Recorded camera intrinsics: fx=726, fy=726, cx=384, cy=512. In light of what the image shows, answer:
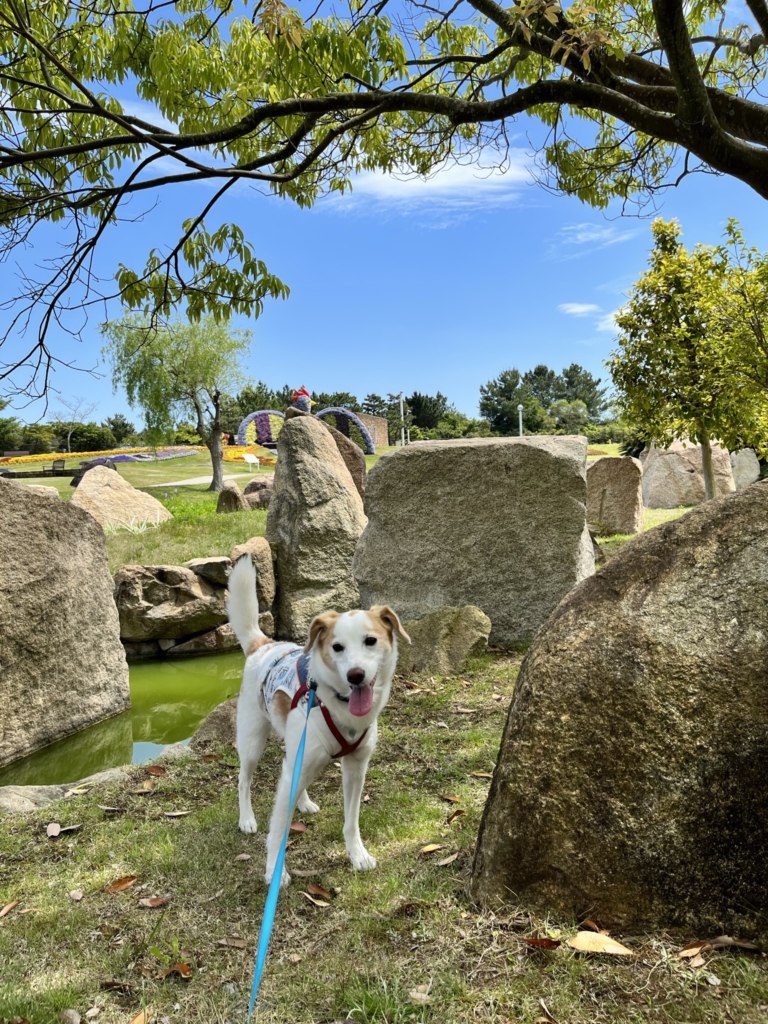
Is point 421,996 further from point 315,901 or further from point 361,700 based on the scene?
point 361,700

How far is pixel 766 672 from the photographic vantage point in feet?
8.36

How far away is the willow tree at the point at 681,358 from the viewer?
13.5 meters

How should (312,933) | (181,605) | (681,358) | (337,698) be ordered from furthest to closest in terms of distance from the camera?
(681,358) → (181,605) → (337,698) → (312,933)

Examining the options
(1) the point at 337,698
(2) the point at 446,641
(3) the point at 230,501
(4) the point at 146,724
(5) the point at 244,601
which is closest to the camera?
(1) the point at 337,698

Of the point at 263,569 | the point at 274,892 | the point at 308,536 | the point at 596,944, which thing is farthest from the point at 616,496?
the point at 274,892

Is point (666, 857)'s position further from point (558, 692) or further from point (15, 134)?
point (15, 134)

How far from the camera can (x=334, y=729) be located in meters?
3.25

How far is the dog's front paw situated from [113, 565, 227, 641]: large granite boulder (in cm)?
743

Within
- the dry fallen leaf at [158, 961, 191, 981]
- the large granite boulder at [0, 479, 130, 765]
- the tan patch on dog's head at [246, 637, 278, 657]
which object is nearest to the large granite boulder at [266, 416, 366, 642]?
the large granite boulder at [0, 479, 130, 765]

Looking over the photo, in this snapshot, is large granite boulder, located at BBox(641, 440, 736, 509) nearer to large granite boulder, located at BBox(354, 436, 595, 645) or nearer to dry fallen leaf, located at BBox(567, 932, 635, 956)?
large granite boulder, located at BBox(354, 436, 595, 645)

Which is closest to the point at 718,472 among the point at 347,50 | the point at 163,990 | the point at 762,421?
the point at 762,421

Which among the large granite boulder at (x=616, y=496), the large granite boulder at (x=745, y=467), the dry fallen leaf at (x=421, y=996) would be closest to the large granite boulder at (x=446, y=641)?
the dry fallen leaf at (x=421, y=996)

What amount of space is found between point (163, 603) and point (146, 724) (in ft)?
9.07

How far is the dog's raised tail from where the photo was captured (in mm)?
3889
